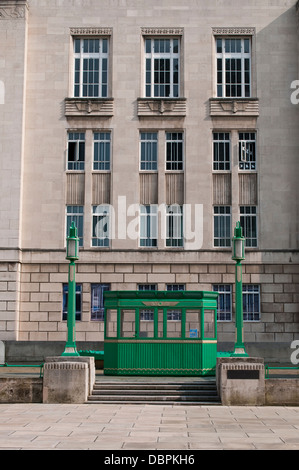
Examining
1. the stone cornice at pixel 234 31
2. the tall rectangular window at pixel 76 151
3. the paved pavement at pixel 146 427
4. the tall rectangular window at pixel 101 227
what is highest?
the stone cornice at pixel 234 31

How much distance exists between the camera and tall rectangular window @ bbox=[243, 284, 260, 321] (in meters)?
32.6

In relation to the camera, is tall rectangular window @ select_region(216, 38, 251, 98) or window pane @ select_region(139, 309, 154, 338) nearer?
window pane @ select_region(139, 309, 154, 338)

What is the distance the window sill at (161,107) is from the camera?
111ft

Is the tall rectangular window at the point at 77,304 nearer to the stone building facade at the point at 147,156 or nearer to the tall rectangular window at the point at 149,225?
the stone building facade at the point at 147,156

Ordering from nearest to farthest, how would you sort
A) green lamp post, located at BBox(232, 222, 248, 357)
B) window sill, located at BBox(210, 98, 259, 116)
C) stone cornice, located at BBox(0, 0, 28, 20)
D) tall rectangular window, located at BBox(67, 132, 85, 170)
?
green lamp post, located at BBox(232, 222, 248, 357)
window sill, located at BBox(210, 98, 259, 116)
tall rectangular window, located at BBox(67, 132, 85, 170)
stone cornice, located at BBox(0, 0, 28, 20)

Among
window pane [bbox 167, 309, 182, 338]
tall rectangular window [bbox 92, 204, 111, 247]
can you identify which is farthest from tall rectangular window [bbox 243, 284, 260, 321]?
window pane [bbox 167, 309, 182, 338]

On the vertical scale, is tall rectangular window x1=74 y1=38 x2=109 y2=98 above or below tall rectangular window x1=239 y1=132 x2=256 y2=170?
above

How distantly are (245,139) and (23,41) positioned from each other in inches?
474

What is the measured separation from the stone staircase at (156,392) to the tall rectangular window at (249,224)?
13484mm

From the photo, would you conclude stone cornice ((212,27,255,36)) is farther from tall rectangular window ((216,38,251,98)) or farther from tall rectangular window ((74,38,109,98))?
tall rectangular window ((74,38,109,98))

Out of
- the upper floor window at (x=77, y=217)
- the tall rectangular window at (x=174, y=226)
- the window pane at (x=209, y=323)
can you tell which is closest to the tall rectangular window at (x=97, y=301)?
the upper floor window at (x=77, y=217)

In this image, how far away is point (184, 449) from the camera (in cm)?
1208

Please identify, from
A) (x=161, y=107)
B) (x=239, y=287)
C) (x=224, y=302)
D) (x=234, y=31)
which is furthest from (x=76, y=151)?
(x=239, y=287)

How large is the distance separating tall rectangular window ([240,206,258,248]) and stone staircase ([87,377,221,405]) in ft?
44.2
